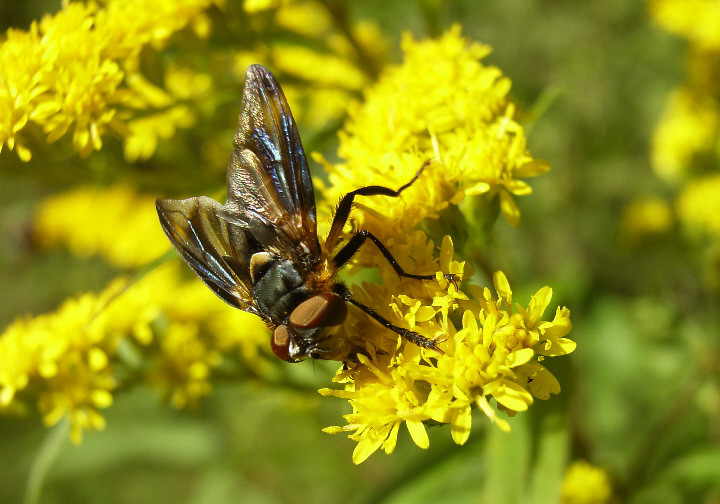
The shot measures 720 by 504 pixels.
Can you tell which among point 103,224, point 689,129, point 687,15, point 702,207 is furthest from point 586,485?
point 103,224

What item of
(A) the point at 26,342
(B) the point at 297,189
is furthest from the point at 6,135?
(B) the point at 297,189

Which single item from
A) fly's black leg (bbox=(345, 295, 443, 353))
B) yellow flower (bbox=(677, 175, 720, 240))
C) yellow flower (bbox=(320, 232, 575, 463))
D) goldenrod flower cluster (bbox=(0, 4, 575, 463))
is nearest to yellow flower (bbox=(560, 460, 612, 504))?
goldenrod flower cluster (bbox=(0, 4, 575, 463))

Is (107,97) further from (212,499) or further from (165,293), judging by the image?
(212,499)

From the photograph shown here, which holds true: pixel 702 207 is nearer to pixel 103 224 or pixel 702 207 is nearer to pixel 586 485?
pixel 586 485

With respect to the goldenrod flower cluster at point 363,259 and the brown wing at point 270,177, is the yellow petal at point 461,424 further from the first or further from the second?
the brown wing at point 270,177

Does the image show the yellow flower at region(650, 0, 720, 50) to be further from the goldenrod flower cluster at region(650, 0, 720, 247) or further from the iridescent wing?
the iridescent wing

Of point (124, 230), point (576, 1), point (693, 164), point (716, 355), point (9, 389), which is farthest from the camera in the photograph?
point (576, 1)

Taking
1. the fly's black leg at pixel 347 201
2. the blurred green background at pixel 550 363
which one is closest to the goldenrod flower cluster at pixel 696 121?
the blurred green background at pixel 550 363

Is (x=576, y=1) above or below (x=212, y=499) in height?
above
